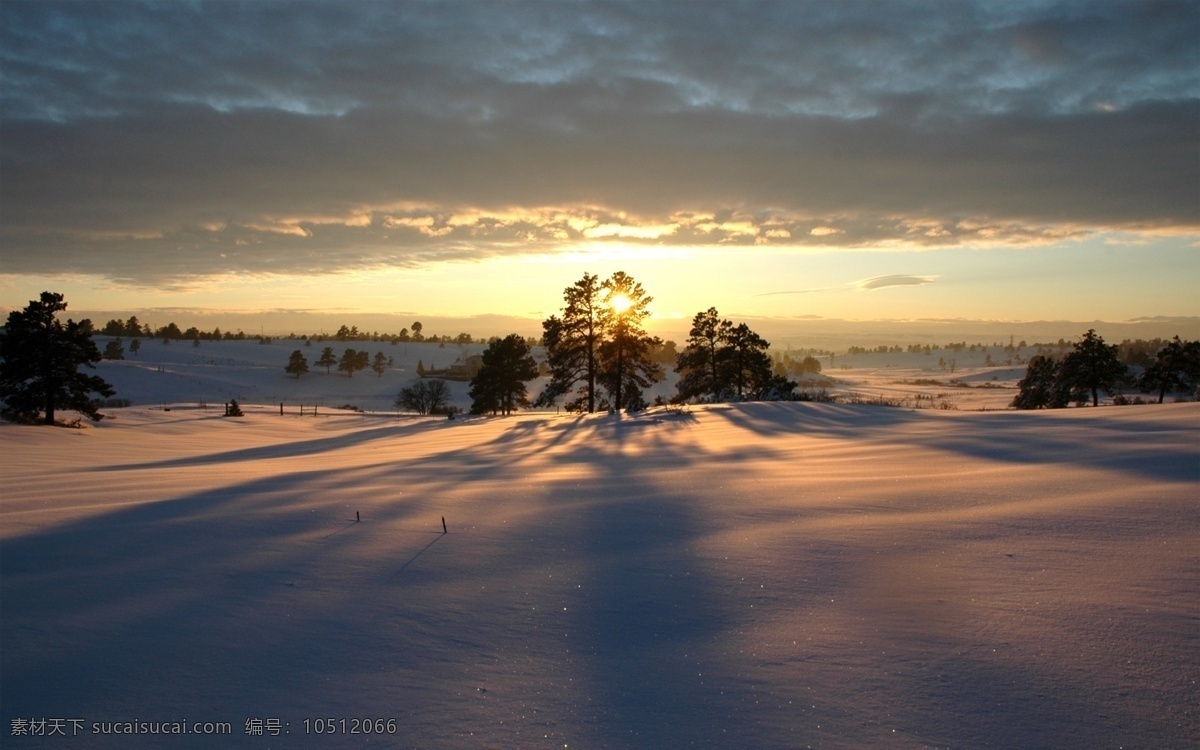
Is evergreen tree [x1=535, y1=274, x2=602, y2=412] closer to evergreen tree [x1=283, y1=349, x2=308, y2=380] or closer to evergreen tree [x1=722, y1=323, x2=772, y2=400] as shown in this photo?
evergreen tree [x1=722, y1=323, x2=772, y2=400]

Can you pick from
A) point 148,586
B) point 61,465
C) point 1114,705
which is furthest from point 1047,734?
point 61,465

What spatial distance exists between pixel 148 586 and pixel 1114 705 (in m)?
5.81

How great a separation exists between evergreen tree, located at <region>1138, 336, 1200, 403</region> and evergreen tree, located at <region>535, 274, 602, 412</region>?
2831 cm

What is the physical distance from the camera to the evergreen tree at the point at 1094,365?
34000mm

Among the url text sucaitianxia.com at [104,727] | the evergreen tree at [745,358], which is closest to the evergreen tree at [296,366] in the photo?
the evergreen tree at [745,358]

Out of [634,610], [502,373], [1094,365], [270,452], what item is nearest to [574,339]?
[502,373]

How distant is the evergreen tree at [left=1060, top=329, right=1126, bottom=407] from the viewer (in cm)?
3400

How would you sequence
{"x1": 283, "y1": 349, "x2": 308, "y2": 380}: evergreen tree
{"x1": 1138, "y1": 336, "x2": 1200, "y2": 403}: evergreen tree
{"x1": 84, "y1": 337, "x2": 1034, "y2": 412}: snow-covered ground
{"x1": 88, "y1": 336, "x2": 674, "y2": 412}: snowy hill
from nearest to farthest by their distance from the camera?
1. {"x1": 1138, "y1": 336, "x2": 1200, "y2": 403}: evergreen tree
2. {"x1": 84, "y1": 337, "x2": 1034, "y2": 412}: snow-covered ground
3. {"x1": 88, "y1": 336, "x2": 674, "y2": 412}: snowy hill
4. {"x1": 283, "y1": 349, "x2": 308, "y2": 380}: evergreen tree

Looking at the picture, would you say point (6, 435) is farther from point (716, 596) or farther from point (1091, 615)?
point (1091, 615)

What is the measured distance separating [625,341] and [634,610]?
99.9 ft

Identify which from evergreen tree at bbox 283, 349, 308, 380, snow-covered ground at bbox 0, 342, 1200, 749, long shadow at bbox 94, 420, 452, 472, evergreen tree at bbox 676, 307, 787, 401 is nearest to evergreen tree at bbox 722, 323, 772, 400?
evergreen tree at bbox 676, 307, 787, 401

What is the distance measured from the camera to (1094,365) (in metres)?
34.1

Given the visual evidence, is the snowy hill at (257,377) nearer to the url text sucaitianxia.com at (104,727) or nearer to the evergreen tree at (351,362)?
the evergreen tree at (351,362)

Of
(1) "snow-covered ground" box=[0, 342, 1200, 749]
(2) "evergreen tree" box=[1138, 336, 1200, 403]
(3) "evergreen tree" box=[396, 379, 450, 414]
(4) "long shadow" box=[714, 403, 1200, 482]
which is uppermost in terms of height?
(2) "evergreen tree" box=[1138, 336, 1200, 403]
